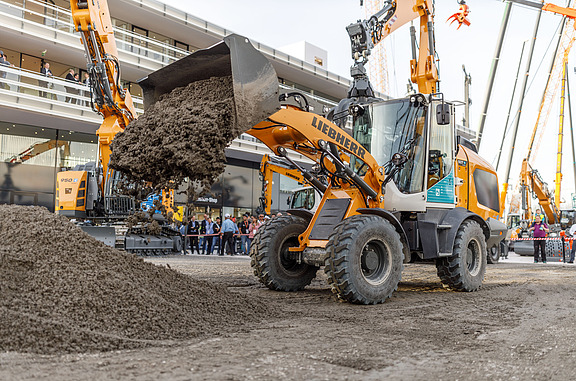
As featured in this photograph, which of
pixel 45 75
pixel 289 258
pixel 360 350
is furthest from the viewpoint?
pixel 45 75

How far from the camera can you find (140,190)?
6.03 meters

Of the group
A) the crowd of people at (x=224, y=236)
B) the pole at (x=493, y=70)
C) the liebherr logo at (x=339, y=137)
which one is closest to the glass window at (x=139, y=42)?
the crowd of people at (x=224, y=236)

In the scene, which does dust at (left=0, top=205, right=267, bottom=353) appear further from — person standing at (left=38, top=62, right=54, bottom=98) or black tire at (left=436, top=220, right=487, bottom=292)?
person standing at (left=38, top=62, right=54, bottom=98)

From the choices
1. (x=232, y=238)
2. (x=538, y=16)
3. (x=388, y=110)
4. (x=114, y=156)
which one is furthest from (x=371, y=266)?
(x=538, y=16)

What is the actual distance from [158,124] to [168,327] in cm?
237

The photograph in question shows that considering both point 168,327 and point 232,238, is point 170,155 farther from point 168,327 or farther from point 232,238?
point 232,238

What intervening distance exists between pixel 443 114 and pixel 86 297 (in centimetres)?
514

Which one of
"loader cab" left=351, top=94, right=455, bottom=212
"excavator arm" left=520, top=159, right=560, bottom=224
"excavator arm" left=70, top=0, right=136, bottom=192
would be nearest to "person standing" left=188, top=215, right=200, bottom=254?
"excavator arm" left=70, top=0, right=136, bottom=192

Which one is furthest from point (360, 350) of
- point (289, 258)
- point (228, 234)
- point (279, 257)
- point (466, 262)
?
point (228, 234)

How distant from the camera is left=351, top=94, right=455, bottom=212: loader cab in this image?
24.5 ft

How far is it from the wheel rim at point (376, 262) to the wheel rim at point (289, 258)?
4.79ft

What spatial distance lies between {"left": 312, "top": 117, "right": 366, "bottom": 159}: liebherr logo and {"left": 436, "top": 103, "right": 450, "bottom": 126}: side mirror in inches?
47.3

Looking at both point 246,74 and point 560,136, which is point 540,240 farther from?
point 560,136

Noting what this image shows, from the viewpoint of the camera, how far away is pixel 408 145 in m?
7.52
